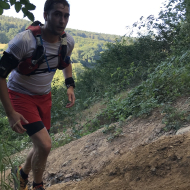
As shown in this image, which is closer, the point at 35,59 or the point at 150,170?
the point at 35,59

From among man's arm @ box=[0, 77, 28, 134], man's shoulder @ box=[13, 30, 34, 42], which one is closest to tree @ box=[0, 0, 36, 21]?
man's shoulder @ box=[13, 30, 34, 42]

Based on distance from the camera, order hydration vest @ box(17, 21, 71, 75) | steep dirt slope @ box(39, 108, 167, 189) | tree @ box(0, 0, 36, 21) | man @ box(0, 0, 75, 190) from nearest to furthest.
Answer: tree @ box(0, 0, 36, 21) < hydration vest @ box(17, 21, 71, 75) < man @ box(0, 0, 75, 190) < steep dirt slope @ box(39, 108, 167, 189)

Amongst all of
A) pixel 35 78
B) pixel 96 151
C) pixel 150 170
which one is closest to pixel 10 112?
pixel 35 78

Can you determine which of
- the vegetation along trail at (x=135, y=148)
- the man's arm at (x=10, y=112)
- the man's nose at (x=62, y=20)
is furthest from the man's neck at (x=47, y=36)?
→ the vegetation along trail at (x=135, y=148)

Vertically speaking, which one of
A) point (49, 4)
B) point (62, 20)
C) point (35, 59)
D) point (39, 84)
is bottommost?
point (39, 84)

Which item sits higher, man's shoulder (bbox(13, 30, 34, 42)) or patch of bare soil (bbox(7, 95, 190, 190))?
man's shoulder (bbox(13, 30, 34, 42))

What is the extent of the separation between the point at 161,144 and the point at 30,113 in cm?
155

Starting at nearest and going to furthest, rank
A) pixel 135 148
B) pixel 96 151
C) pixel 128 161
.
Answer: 1. pixel 128 161
2. pixel 135 148
3. pixel 96 151

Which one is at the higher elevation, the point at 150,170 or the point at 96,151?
the point at 150,170

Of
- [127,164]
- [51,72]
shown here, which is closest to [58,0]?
[51,72]

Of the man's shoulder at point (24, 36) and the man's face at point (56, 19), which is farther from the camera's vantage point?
the man's face at point (56, 19)

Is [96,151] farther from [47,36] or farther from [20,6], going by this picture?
[20,6]

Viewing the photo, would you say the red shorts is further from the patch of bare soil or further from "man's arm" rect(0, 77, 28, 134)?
the patch of bare soil

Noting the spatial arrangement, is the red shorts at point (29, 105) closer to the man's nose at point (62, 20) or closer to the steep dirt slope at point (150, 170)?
the man's nose at point (62, 20)
